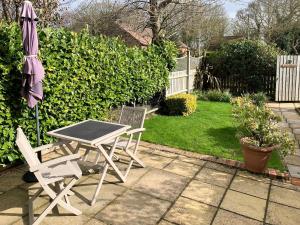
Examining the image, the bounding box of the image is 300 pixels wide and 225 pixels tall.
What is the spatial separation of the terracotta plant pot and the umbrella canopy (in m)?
3.21

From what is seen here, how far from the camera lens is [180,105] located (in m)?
8.20

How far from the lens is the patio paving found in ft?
10.0

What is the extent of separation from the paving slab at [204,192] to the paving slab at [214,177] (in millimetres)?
132

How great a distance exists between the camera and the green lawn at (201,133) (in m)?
5.26

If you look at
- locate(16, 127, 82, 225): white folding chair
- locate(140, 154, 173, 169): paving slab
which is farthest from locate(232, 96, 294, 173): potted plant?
locate(16, 127, 82, 225): white folding chair

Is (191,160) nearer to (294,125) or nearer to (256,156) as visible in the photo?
(256,156)

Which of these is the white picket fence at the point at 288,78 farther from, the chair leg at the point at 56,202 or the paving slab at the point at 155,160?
the chair leg at the point at 56,202

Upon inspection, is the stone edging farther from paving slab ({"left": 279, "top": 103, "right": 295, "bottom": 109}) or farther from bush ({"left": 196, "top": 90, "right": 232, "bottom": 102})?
paving slab ({"left": 279, "top": 103, "right": 295, "bottom": 109})

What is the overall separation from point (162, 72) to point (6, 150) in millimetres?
5310

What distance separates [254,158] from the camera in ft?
14.2

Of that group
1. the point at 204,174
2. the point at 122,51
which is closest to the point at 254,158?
the point at 204,174

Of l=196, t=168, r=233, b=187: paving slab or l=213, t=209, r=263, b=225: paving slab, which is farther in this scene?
l=196, t=168, r=233, b=187: paving slab

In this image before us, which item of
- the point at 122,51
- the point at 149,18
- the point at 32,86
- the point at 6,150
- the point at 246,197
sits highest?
the point at 149,18

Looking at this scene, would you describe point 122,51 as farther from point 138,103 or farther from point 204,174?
point 204,174
